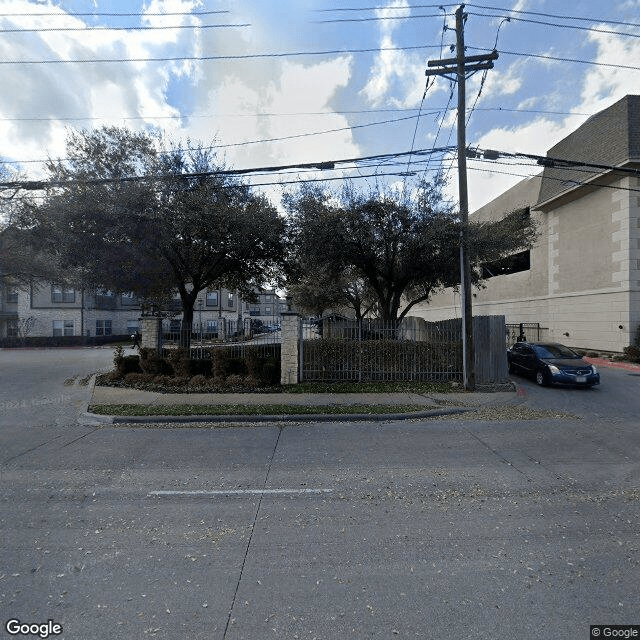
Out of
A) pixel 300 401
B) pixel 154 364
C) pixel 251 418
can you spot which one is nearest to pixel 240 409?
pixel 251 418

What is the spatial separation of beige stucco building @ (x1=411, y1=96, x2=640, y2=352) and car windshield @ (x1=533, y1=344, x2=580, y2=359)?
7470 mm

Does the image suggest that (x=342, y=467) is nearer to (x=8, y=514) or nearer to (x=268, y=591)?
(x=268, y=591)

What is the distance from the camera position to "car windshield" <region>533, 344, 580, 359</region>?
1259 cm

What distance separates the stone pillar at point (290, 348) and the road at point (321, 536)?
4.78 metres

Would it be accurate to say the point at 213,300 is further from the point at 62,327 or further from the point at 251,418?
the point at 251,418

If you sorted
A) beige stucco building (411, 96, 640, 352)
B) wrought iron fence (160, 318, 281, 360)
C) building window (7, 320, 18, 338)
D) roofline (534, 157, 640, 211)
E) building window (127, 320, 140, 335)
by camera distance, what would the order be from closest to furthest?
wrought iron fence (160, 318, 281, 360), roofline (534, 157, 640, 211), beige stucco building (411, 96, 640, 352), building window (7, 320, 18, 338), building window (127, 320, 140, 335)

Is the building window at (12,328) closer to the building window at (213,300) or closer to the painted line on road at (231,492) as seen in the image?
the building window at (213,300)

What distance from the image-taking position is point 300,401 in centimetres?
934

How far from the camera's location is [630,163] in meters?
18.3

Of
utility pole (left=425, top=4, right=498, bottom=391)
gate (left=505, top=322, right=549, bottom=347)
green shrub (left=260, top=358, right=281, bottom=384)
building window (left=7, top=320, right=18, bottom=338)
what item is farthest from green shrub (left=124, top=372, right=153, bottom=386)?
building window (left=7, top=320, right=18, bottom=338)

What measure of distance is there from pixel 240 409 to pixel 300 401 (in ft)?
5.08

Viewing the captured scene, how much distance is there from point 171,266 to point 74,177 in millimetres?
3679

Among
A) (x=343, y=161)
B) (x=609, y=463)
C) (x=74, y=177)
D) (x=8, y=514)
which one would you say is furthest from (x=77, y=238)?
(x=609, y=463)

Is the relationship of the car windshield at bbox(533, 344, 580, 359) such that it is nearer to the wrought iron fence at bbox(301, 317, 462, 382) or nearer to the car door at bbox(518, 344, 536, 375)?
the car door at bbox(518, 344, 536, 375)
